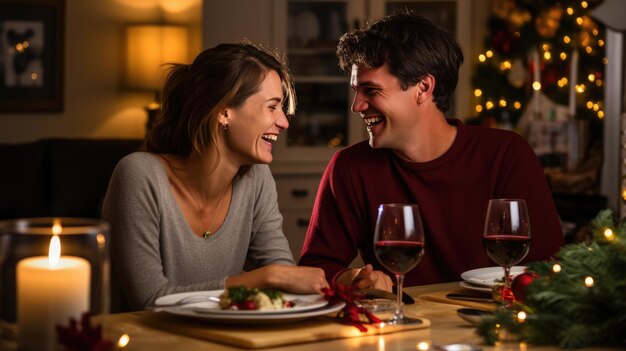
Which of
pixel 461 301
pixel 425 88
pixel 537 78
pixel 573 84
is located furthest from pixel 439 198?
pixel 537 78

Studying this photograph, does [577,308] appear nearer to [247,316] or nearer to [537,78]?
[247,316]

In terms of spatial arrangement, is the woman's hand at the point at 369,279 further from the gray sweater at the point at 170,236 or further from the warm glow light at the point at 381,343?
the warm glow light at the point at 381,343

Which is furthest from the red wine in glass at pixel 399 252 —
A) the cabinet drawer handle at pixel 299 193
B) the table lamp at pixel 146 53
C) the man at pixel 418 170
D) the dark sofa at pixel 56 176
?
the table lamp at pixel 146 53

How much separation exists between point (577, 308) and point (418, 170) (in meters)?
1.13

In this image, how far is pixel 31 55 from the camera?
5.44m

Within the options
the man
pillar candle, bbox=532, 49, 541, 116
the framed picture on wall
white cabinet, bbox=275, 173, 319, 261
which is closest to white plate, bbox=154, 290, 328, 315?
the man

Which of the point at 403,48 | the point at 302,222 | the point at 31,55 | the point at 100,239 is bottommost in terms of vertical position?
the point at 302,222

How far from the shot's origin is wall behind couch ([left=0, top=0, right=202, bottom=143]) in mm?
5500

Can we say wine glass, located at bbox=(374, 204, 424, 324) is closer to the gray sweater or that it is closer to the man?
the gray sweater

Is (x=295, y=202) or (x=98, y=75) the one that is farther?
(x=98, y=75)

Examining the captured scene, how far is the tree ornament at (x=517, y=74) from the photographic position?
5.04 m

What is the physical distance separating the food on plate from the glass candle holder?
1.41 ft

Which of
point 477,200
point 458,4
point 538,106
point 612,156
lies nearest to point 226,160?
point 477,200

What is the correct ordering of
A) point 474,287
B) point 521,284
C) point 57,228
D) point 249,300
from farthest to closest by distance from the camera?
1. point 474,287
2. point 521,284
3. point 249,300
4. point 57,228
